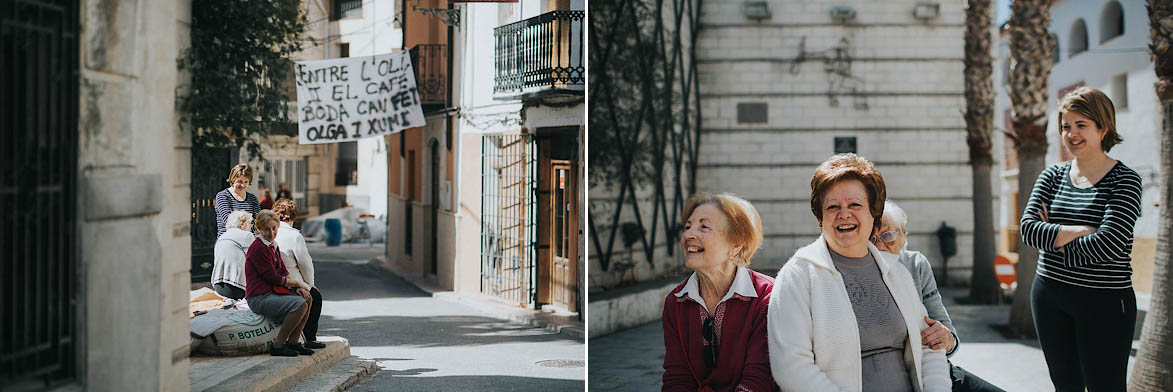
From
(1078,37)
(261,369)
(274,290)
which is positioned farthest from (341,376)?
(1078,37)

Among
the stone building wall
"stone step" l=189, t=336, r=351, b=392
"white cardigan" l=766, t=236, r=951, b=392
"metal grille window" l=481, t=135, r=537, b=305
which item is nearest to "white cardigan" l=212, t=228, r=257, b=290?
"stone step" l=189, t=336, r=351, b=392

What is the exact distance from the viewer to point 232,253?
3340 millimetres

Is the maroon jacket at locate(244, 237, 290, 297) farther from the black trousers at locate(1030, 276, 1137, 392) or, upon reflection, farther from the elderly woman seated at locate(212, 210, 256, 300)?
the black trousers at locate(1030, 276, 1137, 392)

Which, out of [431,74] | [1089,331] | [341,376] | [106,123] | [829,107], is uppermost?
[829,107]

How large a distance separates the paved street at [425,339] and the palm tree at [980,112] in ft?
20.8

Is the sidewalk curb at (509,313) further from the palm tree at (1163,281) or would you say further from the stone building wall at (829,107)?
the stone building wall at (829,107)

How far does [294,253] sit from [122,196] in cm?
107

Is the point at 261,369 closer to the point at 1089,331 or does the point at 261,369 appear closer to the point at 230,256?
the point at 230,256

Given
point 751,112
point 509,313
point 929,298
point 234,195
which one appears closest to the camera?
point 929,298

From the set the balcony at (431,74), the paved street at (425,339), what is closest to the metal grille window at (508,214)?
the paved street at (425,339)

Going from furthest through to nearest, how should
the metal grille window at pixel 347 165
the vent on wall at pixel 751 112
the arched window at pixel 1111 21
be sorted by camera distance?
the arched window at pixel 1111 21, the vent on wall at pixel 751 112, the metal grille window at pixel 347 165

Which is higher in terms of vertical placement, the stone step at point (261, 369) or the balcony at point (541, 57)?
the balcony at point (541, 57)

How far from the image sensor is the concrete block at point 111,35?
2455 millimetres

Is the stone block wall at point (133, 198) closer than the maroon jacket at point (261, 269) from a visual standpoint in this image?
Yes
